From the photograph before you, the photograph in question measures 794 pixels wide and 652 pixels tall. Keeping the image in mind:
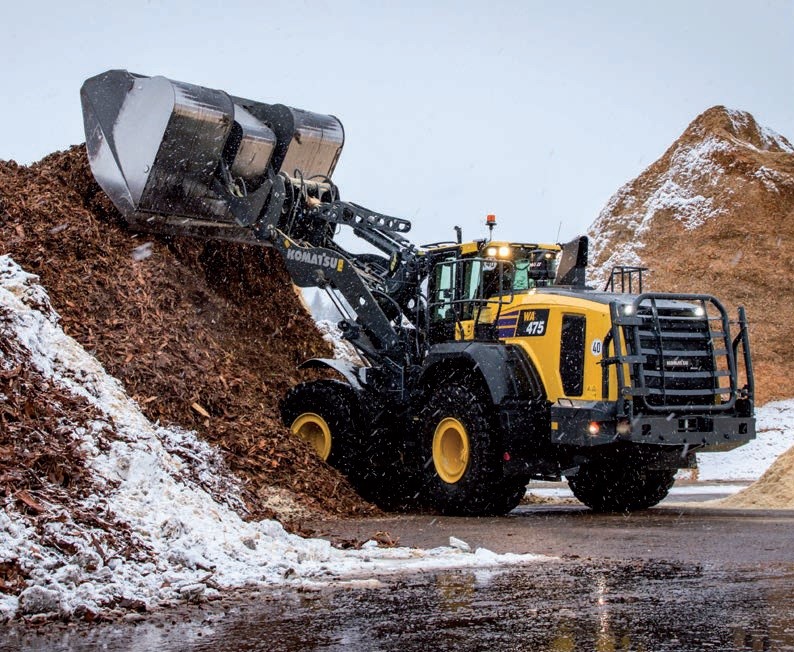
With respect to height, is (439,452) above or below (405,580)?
above

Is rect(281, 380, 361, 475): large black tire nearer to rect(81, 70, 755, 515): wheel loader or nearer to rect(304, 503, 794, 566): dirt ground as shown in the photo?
rect(81, 70, 755, 515): wheel loader

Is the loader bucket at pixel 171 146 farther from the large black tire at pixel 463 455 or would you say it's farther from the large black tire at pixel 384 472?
the large black tire at pixel 463 455

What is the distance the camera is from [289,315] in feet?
56.4

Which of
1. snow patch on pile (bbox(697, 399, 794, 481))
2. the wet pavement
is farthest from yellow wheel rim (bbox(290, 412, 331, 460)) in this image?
snow patch on pile (bbox(697, 399, 794, 481))

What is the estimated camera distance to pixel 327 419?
49.3 feet

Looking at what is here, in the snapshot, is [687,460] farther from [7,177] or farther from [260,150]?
[7,177]

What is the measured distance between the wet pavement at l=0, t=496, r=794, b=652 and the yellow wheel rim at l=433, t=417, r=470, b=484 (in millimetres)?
3222

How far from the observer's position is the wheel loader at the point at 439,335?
42.0 feet

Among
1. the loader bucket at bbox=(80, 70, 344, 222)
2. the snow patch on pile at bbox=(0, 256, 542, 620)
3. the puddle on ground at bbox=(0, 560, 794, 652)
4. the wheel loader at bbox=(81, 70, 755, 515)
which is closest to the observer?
the puddle on ground at bbox=(0, 560, 794, 652)

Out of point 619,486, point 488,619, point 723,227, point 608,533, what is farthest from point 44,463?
point 723,227

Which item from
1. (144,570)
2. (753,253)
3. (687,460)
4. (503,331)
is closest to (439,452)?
(503,331)

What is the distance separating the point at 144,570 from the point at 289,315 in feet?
31.5

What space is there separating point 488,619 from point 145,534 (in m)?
2.96

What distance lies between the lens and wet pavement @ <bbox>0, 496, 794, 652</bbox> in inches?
239
